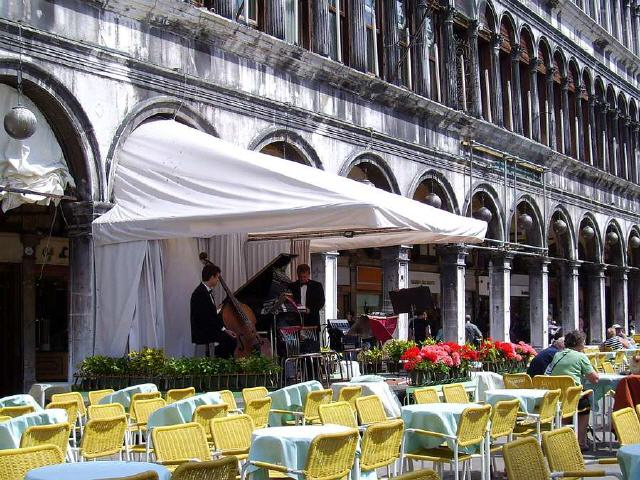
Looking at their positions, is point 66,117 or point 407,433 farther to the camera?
point 66,117

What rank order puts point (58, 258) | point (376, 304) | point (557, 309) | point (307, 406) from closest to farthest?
point (307, 406), point (58, 258), point (376, 304), point (557, 309)

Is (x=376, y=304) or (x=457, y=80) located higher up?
(x=457, y=80)

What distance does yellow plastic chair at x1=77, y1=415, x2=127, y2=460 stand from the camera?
7293mm

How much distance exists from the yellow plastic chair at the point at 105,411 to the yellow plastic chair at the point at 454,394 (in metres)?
3.21

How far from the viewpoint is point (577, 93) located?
30.8 meters

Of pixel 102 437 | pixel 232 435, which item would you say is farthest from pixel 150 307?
pixel 232 435

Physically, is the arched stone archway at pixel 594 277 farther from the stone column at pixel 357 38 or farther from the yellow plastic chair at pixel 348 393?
the yellow plastic chair at pixel 348 393

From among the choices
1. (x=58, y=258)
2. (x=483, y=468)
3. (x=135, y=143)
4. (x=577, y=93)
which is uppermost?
(x=577, y=93)

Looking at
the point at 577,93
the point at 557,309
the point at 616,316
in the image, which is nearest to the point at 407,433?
the point at 577,93

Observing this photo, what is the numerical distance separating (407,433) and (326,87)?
10440mm

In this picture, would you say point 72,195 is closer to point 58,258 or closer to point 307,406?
point 58,258

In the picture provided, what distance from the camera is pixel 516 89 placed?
26.1m

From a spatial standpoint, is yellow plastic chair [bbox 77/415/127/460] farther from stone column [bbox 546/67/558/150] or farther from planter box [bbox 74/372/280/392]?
stone column [bbox 546/67/558/150]

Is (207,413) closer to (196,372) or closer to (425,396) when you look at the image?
(425,396)
